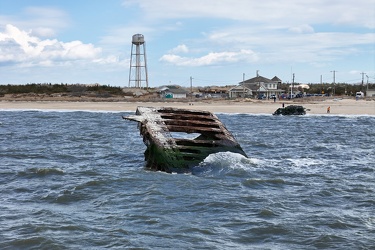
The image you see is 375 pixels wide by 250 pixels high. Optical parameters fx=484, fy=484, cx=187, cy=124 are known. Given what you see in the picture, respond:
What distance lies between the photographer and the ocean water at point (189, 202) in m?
7.50

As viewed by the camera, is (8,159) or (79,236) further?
(8,159)

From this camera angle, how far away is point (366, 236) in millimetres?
7703

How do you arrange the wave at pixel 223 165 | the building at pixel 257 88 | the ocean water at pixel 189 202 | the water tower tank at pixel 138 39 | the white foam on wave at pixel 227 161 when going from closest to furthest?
the ocean water at pixel 189 202 → the wave at pixel 223 165 → the white foam on wave at pixel 227 161 → the building at pixel 257 88 → the water tower tank at pixel 138 39

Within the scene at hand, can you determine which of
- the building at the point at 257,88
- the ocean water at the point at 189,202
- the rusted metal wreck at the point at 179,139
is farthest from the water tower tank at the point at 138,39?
the rusted metal wreck at the point at 179,139

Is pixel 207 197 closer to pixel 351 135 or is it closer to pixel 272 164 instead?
pixel 272 164

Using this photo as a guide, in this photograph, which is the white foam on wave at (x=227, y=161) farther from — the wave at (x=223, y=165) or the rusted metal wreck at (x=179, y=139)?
the rusted metal wreck at (x=179, y=139)

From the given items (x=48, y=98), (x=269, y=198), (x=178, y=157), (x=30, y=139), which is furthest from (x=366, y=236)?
(x=48, y=98)

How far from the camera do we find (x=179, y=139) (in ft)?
45.4

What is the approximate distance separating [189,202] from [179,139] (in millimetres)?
4203

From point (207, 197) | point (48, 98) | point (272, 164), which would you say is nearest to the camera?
point (207, 197)

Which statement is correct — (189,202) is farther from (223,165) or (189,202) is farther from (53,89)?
(53,89)

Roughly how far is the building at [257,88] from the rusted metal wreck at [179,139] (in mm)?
73979

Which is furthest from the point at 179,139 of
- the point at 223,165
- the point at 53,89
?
the point at 53,89

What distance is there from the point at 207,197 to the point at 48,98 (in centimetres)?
6896
